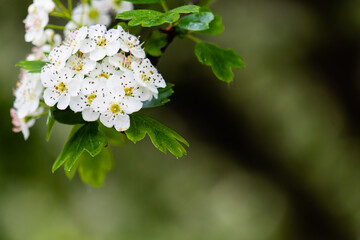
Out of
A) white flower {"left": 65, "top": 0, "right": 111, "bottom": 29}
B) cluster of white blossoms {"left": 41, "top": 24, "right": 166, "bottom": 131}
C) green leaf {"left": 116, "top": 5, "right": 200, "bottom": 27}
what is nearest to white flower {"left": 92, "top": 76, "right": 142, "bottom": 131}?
cluster of white blossoms {"left": 41, "top": 24, "right": 166, "bottom": 131}

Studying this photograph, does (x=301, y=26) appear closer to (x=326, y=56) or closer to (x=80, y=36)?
(x=326, y=56)

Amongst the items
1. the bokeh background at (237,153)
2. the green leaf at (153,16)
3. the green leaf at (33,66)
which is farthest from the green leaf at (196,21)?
the bokeh background at (237,153)

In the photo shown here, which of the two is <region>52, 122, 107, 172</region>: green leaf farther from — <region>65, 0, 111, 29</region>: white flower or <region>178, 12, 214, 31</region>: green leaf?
<region>65, 0, 111, 29</region>: white flower

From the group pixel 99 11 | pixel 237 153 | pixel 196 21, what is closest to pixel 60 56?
pixel 196 21

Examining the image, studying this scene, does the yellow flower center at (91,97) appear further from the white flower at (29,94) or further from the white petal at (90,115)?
the white flower at (29,94)

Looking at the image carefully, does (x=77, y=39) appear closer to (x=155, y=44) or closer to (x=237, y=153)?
(x=155, y=44)
